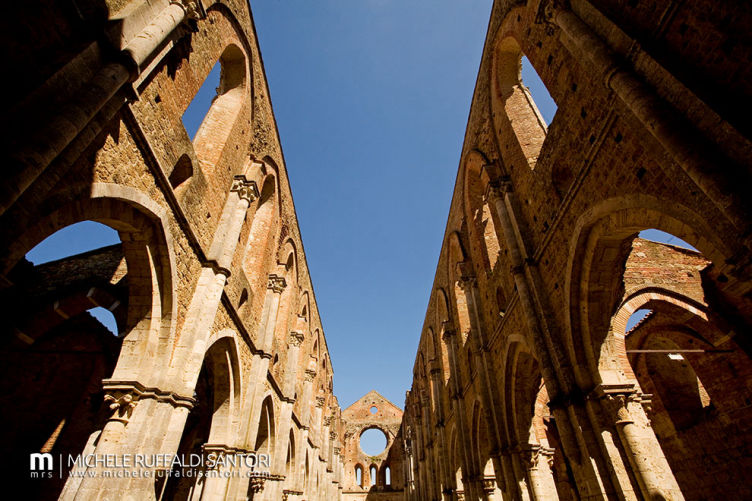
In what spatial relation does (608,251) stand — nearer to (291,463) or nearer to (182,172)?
(182,172)

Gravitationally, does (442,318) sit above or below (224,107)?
below

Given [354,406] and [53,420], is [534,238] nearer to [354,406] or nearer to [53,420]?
[53,420]

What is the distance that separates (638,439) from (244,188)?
9432 mm

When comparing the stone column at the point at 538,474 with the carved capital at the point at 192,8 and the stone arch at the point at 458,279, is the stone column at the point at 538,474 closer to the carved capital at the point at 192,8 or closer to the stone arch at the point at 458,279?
the stone arch at the point at 458,279

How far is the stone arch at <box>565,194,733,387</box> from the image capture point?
516 cm

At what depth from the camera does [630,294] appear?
741cm

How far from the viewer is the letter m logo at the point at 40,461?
10.0m

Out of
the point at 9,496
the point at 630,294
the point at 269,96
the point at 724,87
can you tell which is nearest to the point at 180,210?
the point at 269,96

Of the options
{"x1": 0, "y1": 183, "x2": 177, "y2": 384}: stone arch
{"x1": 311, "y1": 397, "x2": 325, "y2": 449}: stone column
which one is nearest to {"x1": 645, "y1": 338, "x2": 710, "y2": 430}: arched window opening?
{"x1": 0, "y1": 183, "x2": 177, "y2": 384}: stone arch

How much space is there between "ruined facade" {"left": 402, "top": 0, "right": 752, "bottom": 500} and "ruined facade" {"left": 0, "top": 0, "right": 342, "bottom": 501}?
618 cm

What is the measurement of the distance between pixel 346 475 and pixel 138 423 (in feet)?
118

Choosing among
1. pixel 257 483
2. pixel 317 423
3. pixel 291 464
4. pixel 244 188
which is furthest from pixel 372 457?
pixel 244 188

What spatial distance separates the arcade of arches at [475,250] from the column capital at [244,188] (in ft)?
0.15

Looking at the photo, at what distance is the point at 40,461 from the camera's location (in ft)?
35.3
